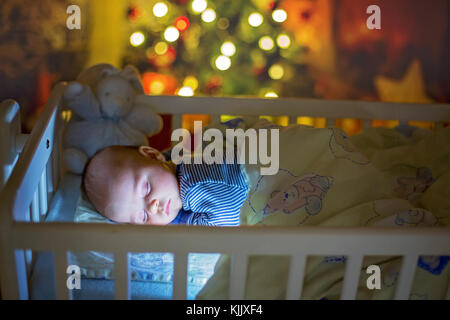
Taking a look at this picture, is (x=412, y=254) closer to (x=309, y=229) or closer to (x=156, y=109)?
(x=309, y=229)

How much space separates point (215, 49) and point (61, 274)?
169 cm

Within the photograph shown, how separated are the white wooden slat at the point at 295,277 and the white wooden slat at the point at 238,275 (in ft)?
0.25

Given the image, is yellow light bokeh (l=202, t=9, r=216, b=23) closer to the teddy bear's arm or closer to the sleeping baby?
the teddy bear's arm

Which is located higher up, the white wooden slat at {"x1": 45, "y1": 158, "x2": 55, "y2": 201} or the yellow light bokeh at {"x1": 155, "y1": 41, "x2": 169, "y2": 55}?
the yellow light bokeh at {"x1": 155, "y1": 41, "x2": 169, "y2": 55}

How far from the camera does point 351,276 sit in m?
0.85

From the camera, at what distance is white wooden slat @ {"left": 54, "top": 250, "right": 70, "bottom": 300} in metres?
0.80

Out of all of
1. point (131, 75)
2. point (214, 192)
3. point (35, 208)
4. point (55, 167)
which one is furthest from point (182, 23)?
point (35, 208)

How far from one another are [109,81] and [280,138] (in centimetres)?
48

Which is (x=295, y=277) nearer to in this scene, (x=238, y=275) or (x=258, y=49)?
(x=238, y=275)

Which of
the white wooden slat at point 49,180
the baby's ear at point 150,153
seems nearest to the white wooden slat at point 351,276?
the baby's ear at point 150,153

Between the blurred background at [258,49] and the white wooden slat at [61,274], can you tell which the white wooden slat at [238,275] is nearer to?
the white wooden slat at [61,274]

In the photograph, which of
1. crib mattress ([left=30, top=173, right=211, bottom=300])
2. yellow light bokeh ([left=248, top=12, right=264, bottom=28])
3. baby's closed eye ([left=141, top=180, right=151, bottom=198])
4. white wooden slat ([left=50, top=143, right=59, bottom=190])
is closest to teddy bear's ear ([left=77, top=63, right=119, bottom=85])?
white wooden slat ([left=50, top=143, right=59, bottom=190])

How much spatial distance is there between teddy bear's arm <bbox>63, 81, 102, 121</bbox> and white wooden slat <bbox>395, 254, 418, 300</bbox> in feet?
2.80

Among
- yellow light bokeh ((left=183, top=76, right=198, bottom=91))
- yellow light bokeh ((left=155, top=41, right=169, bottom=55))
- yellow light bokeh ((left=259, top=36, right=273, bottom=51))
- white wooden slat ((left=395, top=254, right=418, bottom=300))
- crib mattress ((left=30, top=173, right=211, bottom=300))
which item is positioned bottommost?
crib mattress ((left=30, top=173, right=211, bottom=300))
